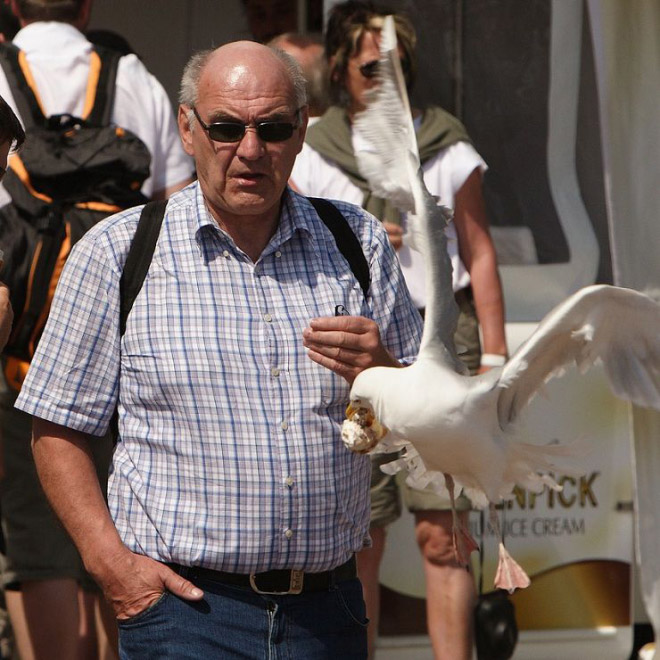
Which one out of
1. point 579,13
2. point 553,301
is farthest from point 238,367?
point 579,13

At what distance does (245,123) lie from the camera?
270cm

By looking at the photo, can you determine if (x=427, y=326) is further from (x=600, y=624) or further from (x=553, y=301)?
(x=600, y=624)

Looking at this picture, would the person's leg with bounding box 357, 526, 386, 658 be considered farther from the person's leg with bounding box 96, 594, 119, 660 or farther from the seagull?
the seagull

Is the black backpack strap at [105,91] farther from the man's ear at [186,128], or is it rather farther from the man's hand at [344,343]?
the man's hand at [344,343]

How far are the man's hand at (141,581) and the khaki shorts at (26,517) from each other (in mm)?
1234

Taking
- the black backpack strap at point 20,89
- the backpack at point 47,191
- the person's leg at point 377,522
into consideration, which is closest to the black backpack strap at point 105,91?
the backpack at point 47,191

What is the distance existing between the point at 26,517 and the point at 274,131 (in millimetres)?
1791

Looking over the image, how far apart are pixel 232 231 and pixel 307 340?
1.13ft

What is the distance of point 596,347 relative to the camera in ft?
9.48

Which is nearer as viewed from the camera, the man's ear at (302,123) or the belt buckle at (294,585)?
the belt buckle at (294,585)

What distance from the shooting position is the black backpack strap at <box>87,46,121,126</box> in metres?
3.76

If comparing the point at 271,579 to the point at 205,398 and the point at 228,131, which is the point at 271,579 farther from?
the point at 228,131

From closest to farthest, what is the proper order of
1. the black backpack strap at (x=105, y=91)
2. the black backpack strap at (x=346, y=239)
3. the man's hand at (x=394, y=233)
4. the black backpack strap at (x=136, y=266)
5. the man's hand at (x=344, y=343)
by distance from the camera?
the man's hand at (x=344, y=343)
the black backpack strap at (x=136, y=266)
the black backpack strap at (x=346, y=239)
the black backpack strap at (x=105, y=91)
the man's hand at (x=394, y=233)

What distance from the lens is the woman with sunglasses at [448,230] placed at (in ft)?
13.4
